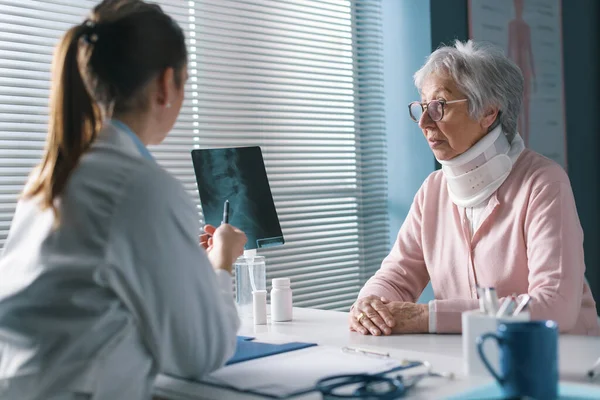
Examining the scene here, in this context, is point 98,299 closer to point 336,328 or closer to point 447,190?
point 336,328

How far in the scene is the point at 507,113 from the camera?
218cm

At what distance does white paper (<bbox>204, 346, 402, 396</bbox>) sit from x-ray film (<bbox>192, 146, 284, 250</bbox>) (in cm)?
61

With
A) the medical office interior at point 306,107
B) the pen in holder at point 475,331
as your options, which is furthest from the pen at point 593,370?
Result: the medical office interior at point 306,107

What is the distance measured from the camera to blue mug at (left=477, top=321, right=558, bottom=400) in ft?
3.62

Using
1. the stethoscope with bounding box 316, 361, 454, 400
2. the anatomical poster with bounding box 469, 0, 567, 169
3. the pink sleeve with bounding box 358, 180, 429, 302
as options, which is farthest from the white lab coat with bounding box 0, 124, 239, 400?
the anatomical poster with bounding box 469, 0, 567, 169

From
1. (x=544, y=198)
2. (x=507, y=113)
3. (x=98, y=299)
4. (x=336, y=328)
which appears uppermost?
(x=507, y=113)

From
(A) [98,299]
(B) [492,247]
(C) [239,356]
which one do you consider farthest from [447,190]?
(A) [98,299]

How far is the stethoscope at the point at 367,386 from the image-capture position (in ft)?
3.73

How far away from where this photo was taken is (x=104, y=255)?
3.76 feet

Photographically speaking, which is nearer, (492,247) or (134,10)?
(134,10)

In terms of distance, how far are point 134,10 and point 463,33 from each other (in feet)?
8.45

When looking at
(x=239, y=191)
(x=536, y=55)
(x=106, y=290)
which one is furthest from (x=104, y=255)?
(x=536, y=55)

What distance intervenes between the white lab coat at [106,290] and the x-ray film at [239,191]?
0.82 m

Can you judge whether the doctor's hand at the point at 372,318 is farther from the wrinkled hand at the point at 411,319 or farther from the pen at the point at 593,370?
the pen at the point at 593,370
